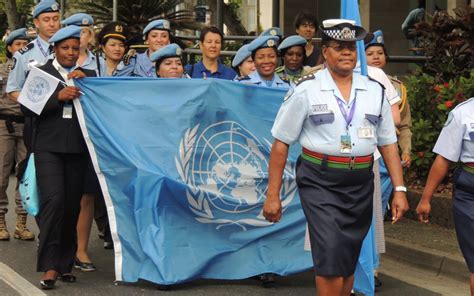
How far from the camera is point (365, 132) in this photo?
5.60 meters

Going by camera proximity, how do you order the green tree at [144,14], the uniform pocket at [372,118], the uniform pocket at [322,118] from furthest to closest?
the green tree at [144,14]
the uniform pocket at [372,118]
the uniform pocket at [322,118]

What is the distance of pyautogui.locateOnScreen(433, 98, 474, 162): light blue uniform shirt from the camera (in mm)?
5773

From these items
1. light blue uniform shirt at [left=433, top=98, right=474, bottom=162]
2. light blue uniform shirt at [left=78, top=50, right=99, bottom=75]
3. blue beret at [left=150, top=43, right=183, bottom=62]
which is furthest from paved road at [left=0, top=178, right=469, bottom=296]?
light blue uniform shirt at [left=433, top=98, right=474, bottom=162]

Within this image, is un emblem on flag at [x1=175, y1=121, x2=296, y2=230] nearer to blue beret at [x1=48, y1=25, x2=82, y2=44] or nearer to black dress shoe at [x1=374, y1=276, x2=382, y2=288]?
black dress shoe at [x1=374, y1=276, x2=382, y2=288]

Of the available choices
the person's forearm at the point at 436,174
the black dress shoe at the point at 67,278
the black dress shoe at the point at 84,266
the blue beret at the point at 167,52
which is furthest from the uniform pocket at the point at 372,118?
the black dress shoe at the point at 84,266

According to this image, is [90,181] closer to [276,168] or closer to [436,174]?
[276,168]

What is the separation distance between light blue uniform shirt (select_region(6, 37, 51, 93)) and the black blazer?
87 cm

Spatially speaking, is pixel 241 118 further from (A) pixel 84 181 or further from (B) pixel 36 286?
(B) pixel 36 286

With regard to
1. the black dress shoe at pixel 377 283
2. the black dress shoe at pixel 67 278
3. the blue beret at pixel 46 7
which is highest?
the blue beret at pixel 46 7

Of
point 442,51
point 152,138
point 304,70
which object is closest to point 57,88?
point 152,138

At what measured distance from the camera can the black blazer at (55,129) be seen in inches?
295

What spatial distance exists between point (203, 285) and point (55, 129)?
1.64 metres

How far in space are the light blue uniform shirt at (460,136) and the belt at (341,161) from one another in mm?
524

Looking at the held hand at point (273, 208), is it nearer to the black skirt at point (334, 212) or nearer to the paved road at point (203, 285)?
the black skirt at point (334, 212)
